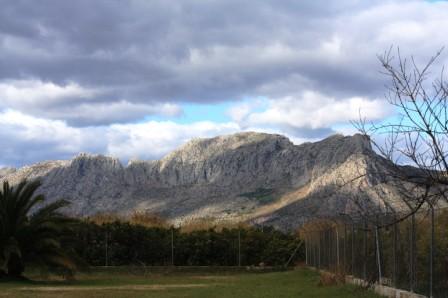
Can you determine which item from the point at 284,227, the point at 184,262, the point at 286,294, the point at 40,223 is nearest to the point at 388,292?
the point at 286,294

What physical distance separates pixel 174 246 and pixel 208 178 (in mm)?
93657

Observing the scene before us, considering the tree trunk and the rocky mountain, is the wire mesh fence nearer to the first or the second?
the tree trunk

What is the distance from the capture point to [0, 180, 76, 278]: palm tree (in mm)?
29391

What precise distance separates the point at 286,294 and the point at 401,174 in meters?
15.2

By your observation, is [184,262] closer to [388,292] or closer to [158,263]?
[158,263]

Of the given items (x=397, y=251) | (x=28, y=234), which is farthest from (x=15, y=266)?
(x=397, y=251)

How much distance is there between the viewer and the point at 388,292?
61.8ft

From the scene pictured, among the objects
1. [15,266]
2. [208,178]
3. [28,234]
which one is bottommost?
[15,266]

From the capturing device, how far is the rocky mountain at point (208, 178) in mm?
111188

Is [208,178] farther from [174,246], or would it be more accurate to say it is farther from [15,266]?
[15,266]

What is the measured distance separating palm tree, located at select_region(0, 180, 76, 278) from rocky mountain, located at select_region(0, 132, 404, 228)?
6841 centimetres

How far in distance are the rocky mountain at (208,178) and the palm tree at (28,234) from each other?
224 ft

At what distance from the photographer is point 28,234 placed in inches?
1174

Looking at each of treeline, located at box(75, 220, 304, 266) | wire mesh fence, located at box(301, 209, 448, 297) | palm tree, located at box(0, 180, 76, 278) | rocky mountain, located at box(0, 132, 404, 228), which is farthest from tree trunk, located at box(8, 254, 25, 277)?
rocky mountain, located at box(0, 132, 404, 228)
